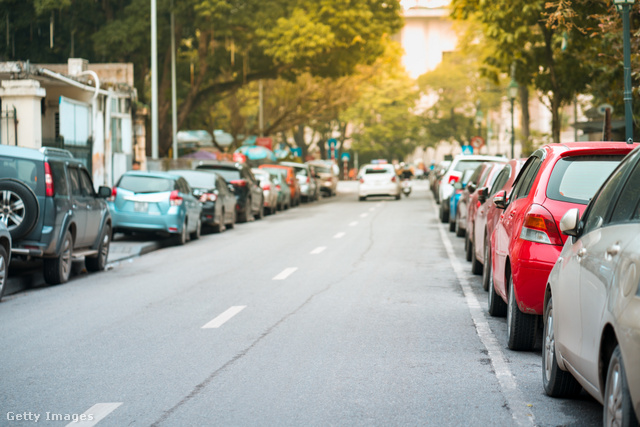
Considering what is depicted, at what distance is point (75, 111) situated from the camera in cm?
2561

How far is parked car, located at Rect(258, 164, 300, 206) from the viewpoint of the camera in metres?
37.1

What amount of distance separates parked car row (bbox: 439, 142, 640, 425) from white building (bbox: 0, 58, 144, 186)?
46.2ft

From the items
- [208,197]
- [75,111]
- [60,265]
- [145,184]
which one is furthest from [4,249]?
[75,111]

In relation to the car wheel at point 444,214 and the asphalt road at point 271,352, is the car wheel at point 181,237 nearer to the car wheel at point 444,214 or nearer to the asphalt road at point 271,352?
the asphalt road at point 271,352

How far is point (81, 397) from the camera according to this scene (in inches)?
251

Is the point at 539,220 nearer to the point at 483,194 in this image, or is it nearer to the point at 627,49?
the point at 483,194

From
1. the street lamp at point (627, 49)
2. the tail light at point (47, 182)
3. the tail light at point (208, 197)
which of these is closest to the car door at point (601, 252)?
the tail light at point (47, 182)

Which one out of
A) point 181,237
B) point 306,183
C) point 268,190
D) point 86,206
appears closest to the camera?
point 86,206

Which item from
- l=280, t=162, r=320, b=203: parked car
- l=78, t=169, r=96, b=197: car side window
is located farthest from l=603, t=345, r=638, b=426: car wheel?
l=280, t=162, r=320, b=203: parked car

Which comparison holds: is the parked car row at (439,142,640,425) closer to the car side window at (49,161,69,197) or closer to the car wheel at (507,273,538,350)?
the car wheel at (507,273,538,350)

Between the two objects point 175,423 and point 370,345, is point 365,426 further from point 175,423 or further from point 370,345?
point 370,345

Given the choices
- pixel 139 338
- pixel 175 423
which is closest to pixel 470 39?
pixel 139 338

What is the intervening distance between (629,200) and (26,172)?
9.41 metres

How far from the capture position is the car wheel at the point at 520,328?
7832mm
